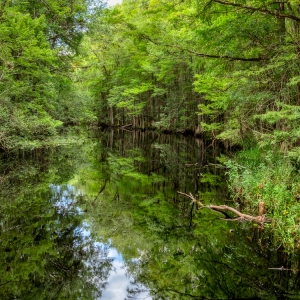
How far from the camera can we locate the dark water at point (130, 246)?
450 cm

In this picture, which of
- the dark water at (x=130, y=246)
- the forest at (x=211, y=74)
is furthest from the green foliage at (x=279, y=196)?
the dark water at (x=130, y=246)

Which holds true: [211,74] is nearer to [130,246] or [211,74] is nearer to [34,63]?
[130,246]

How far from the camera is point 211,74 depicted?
9.99 meters

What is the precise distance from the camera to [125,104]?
3075 centimetres

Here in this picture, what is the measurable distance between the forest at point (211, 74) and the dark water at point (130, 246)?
97cm

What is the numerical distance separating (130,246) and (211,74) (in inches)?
251

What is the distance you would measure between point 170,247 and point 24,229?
3.10 metres

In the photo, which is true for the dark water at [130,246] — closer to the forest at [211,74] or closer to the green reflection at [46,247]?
the green reflection at [46,247]

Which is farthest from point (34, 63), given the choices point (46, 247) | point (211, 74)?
point (46, 247)

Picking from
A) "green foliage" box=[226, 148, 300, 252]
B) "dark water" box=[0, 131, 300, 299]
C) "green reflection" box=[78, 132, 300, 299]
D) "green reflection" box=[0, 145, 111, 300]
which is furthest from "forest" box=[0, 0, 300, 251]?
"green reflection" box=[0, 145, 111, 300]

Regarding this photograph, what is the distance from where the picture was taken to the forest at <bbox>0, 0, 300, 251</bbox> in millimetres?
6910

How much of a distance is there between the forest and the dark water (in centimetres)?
97

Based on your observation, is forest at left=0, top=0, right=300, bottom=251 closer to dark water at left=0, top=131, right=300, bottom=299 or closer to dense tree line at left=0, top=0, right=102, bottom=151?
dense tree line at left=0, top=0, right=102, bottom=151

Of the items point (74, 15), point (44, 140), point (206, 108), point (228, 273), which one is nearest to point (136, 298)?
point (228, 273)
